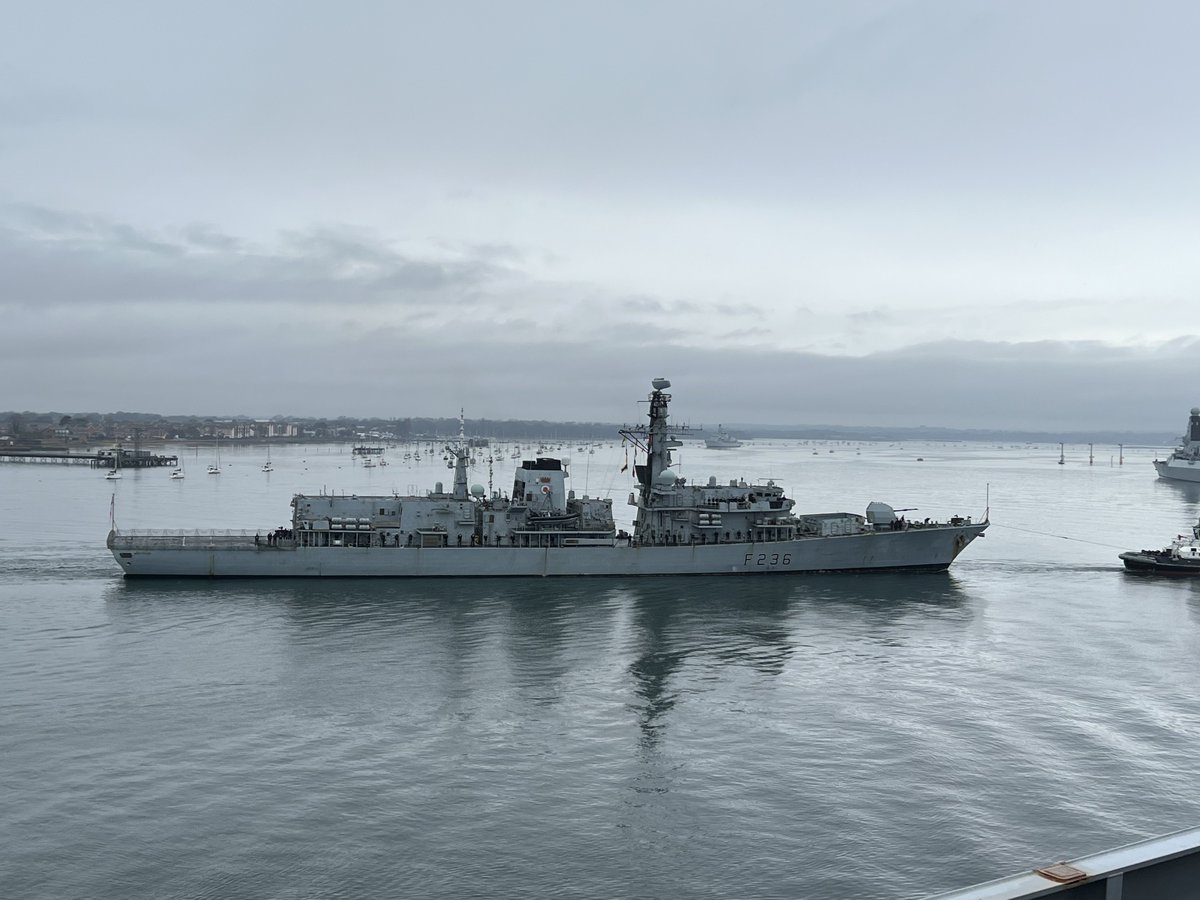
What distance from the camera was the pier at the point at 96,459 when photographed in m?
138

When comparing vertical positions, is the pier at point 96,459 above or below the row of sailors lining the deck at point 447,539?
above

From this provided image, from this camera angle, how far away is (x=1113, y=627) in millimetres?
34375

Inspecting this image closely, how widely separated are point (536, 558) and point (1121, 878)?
39.2 meters

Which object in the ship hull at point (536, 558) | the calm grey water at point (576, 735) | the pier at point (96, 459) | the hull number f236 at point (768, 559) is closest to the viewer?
the calm grey water at point (576, 735)

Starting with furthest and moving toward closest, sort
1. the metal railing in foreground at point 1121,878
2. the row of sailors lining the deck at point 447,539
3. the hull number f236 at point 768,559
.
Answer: the hull number f236 at point 768,559
the row of sailors lining the deck at point 447,539
the metal railing in foreground at point 1121,878

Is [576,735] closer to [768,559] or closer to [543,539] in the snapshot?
[543,539]

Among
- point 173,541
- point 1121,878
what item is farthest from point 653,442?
point 1121,878

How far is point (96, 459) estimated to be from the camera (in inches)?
5659

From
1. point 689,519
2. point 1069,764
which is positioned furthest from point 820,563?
point 1069,764

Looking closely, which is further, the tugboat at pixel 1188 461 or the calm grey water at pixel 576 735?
the tugboat at pixel 1188 461

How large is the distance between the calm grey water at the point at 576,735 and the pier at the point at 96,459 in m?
108

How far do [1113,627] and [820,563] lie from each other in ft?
47.8

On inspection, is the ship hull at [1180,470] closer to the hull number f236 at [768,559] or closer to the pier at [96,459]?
the hull number f236 at [768,559]

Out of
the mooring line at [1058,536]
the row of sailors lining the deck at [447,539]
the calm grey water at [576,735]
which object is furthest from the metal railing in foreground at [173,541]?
the mooring line at [1058,536]
